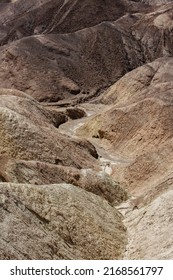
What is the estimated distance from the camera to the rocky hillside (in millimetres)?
18516

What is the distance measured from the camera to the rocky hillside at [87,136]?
729 inches

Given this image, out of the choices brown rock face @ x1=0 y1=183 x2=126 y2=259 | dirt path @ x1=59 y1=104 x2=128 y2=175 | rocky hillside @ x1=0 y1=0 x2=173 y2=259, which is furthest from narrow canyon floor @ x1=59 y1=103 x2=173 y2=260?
dirt path @ x1=59 y1=104 x2=128 y2=175

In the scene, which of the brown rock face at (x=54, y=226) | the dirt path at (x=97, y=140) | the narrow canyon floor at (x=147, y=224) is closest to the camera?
the brown rock face at (x=54, y=226)

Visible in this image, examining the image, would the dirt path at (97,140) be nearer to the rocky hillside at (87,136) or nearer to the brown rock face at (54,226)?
the rocky hillside at (87,136)

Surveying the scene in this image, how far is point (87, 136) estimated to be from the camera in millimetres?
44125

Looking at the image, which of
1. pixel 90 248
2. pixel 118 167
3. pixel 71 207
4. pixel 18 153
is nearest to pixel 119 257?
pixel 90 248

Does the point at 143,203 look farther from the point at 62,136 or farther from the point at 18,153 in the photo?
the point at 62,136

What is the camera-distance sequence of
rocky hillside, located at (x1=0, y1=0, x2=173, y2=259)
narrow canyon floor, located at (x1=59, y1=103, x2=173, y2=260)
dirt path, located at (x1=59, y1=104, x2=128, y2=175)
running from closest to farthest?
narrow canyon floor, located at (x1=59, y1=103, x2=173, y2=260)
rocky hillside, located at (x1=0, y1=0, x2=173, y2=259)
dirt path, located at (x1=59, y1=104, x2=128, y2=175)

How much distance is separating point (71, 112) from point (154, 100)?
33.0ft

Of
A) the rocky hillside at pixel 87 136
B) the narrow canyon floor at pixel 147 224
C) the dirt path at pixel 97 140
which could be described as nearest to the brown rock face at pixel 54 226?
the rocky hillside at pixel 87 136

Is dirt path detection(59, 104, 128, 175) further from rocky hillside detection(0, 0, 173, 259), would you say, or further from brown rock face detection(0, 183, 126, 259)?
brown rock face detection(0, 183, 126, 259)

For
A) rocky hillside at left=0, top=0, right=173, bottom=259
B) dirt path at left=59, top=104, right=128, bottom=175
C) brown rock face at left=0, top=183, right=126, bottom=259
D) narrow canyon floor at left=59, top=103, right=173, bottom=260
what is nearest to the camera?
brown rock face at left=0, top=183, right=126, bottom=259

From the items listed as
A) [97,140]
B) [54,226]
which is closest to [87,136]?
[97,140]

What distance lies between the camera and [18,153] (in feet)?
98.2
